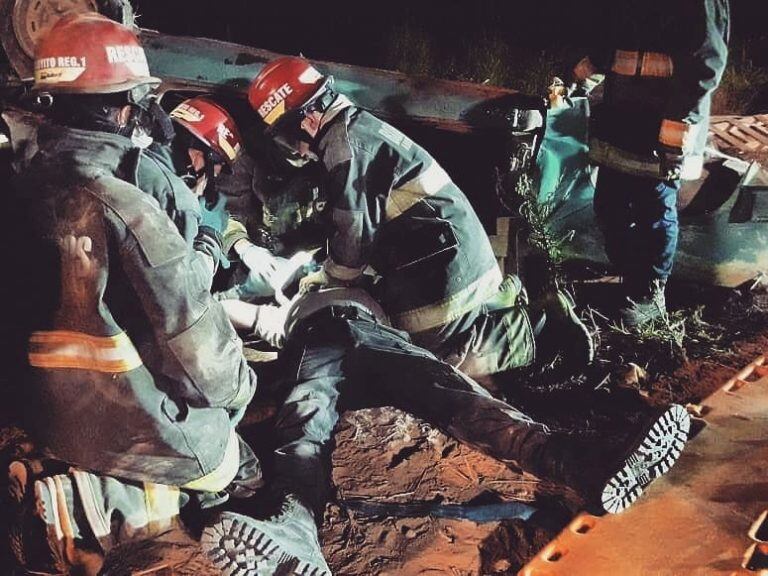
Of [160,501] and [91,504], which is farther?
[160,501]

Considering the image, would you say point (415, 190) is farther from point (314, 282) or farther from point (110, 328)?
point (110, 328)

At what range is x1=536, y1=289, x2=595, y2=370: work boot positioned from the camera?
3422 mm

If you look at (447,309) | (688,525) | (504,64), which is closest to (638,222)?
(447,309)

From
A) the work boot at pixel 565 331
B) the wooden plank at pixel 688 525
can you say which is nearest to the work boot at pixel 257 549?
the wooden plank at pixel 688 525

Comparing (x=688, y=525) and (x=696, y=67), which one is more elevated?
(x=696, y=67)

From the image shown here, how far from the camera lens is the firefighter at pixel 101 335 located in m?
1.89

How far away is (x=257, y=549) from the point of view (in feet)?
6.66

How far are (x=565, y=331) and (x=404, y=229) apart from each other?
3.19 ft

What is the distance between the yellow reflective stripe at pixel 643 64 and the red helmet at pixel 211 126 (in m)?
2.15

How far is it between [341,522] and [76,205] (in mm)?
1483

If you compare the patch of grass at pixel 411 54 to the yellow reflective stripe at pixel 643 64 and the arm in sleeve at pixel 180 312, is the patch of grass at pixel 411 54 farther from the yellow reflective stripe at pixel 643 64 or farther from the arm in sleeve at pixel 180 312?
the arm in sleeve at pixel 180 312

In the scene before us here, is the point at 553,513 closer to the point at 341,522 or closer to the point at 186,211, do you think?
the point at 341,522

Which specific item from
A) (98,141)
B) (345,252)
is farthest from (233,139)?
(98,141)

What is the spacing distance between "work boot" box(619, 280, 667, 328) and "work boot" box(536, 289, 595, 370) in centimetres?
42
